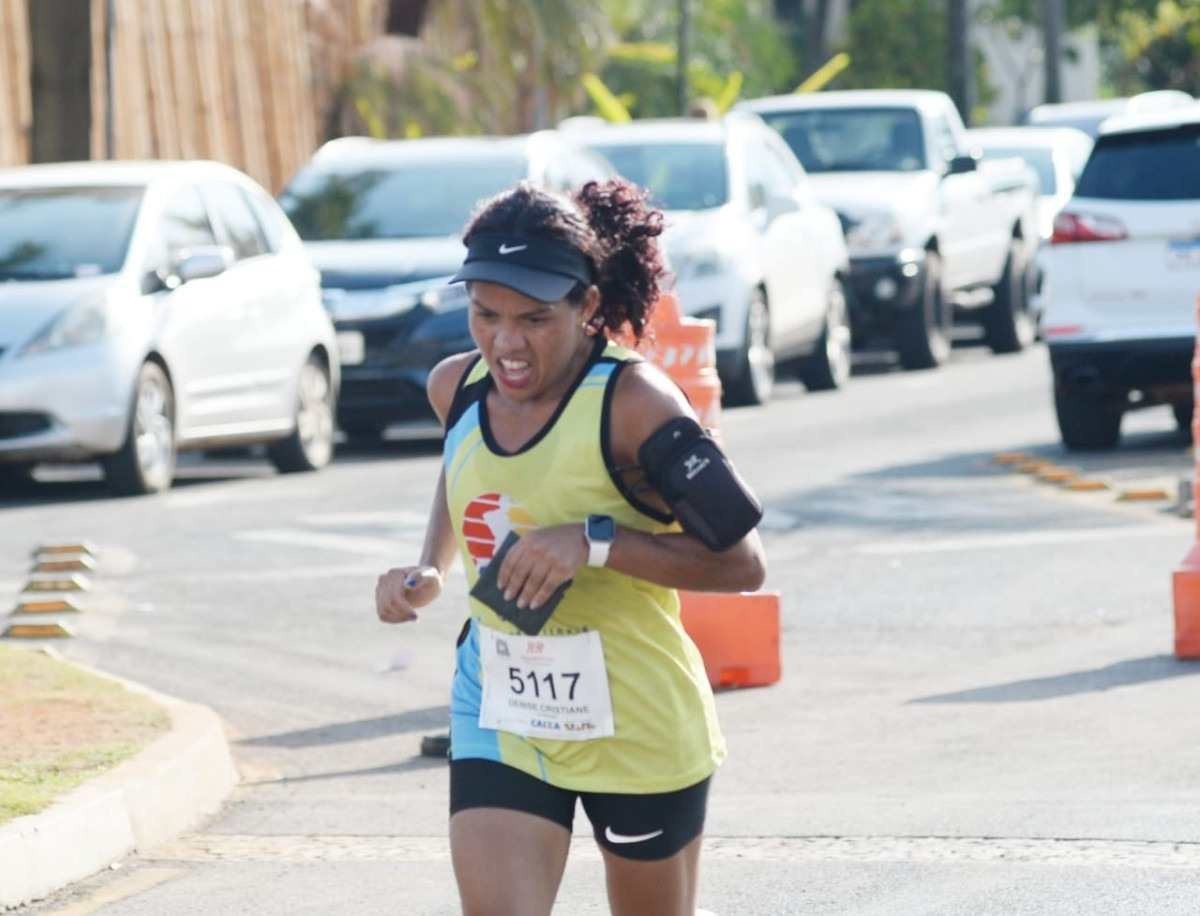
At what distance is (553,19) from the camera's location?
35.9 metres

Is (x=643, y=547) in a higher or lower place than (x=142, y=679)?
higher

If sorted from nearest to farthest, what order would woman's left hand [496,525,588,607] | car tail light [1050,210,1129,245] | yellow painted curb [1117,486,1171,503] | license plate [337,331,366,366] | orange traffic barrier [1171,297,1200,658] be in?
woman's left hand [496,525,588,607] < orange traffic barrier [1171,297,1200,658] < yellow painted curb [1117,486,1171,503] < car tail light [1050,210,1129,245] < license plate [337,331,366,366]

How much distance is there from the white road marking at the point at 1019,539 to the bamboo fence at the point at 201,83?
35.8 ft

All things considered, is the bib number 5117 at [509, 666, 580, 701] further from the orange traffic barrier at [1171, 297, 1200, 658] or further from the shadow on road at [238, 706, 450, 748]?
the orange traffic barrier at [1171, 297, 1200, 658]

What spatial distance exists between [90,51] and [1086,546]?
38.5ft

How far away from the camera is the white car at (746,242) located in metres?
19.4

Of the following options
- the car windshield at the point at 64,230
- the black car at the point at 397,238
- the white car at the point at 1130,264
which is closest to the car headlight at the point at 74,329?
the car windshield at the point at 64,230

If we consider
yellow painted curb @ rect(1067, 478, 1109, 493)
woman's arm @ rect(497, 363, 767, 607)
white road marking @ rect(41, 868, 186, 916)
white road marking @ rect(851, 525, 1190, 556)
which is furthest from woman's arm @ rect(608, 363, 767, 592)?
yellow painted curb @ rect(1067, 478, 1109, 493)

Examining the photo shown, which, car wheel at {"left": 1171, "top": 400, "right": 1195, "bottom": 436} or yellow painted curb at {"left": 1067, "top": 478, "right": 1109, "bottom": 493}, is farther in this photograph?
car wheel at {"left": 1171, "top": 400, "right": 1195, "bottom": 436}

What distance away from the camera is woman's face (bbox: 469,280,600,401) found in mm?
4738

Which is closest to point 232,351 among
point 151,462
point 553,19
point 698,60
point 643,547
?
point 151,462

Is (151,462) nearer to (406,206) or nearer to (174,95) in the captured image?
(406,206)

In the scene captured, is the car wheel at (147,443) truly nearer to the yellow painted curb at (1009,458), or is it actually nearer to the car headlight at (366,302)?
the car headlight at (366,302)

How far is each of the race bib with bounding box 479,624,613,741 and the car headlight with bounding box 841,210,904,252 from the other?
18.4 meters
